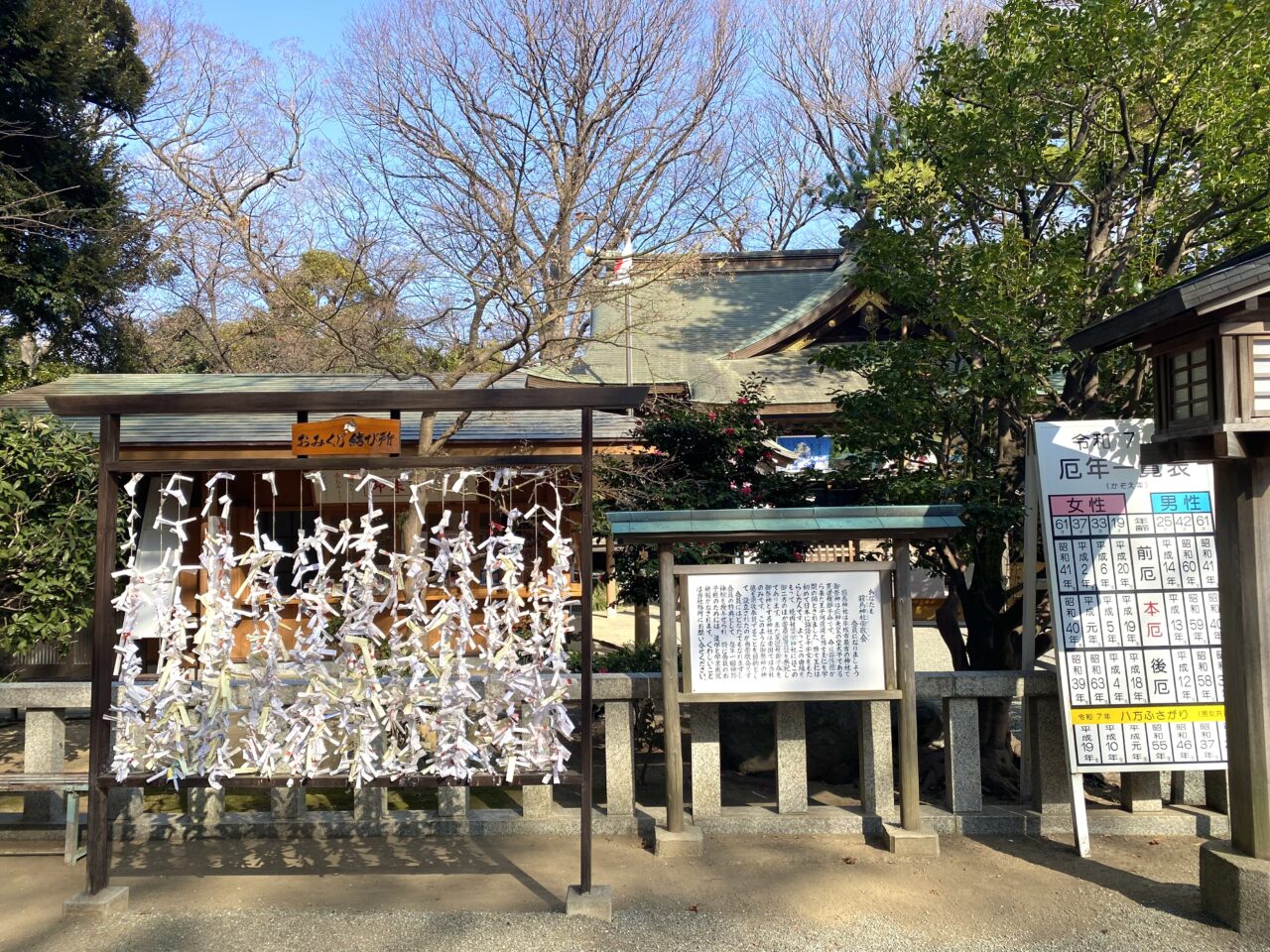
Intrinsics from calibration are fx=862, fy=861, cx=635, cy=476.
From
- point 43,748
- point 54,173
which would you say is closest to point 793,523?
point 43,748

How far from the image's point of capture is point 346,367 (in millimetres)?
20031

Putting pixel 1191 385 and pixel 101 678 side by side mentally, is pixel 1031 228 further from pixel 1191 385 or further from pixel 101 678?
pixel 101 678

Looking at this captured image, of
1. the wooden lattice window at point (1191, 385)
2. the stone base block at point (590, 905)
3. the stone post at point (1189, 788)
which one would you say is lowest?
the stone base block at point (590, 905)

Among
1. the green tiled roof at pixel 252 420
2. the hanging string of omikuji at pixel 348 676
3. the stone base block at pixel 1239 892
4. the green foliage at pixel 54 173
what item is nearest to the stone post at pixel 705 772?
the hanging string of omikuji at pixel 348 676

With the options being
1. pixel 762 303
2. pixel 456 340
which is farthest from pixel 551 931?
pixel 762 303

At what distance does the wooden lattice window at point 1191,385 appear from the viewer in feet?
Result: 13.8

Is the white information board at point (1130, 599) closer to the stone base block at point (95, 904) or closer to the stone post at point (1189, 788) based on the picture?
the stone post at point (1189, 788)

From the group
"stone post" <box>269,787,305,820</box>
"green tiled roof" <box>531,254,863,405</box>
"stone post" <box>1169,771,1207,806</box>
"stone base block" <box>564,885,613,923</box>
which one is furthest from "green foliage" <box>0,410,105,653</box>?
"stone post" <box>1169,771,1207,806</box>

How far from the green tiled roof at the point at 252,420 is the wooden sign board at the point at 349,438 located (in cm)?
445

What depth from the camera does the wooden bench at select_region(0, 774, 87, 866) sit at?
4851mm

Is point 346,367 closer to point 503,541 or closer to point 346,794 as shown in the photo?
point 346,794

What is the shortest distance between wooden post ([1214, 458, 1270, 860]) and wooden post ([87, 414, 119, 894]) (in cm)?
556

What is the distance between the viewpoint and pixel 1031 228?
6855mm

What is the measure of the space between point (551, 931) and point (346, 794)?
272 cm
